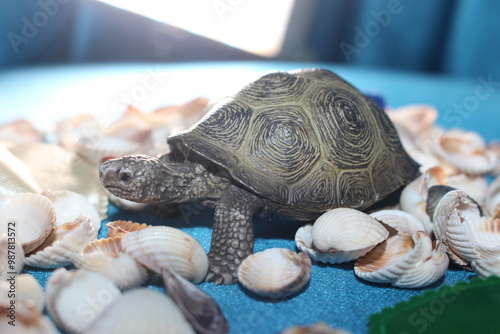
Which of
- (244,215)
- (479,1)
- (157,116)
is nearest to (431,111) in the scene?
(157,116)

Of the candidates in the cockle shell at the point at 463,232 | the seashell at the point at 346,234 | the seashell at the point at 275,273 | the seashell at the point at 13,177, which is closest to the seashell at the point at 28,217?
the seashell at the point at 13,177

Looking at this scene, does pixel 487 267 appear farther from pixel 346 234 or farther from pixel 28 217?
pixel 28 217

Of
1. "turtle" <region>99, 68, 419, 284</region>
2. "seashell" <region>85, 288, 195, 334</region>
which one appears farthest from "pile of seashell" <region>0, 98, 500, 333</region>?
"turtle" <region>99, 68, 419, 284</region>

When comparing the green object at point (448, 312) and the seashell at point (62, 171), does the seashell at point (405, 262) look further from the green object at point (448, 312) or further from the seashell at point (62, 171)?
the seashell at point (62, 171)

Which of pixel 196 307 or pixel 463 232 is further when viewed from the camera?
pixel 463 232

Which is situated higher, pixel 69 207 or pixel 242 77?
pixel 69 207

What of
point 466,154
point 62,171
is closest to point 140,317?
point 62,171

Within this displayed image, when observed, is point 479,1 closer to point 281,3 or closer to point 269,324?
point 281,3
